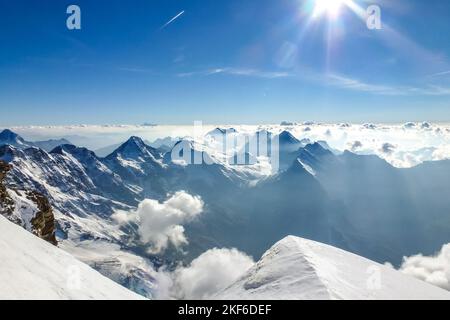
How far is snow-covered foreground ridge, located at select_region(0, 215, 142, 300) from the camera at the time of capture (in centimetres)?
1672

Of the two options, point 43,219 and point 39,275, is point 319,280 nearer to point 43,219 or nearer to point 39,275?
point 39,275

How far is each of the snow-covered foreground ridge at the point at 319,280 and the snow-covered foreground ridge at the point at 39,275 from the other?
762 cm

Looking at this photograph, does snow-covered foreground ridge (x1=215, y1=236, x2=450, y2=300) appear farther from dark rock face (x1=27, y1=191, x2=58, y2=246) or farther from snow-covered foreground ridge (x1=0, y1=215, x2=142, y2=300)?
dark rock face (x1=27, y1=191, x2=58, y2=246)

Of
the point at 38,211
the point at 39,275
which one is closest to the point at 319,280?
the point at 39,275

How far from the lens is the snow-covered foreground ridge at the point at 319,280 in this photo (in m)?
15.6

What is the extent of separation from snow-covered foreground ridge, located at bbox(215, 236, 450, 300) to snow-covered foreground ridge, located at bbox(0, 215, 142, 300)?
7.62m

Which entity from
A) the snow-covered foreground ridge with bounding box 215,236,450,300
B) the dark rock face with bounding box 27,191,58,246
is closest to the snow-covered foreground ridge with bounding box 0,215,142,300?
the snow-covered foreground ridge with bounding box 215,236,450,300

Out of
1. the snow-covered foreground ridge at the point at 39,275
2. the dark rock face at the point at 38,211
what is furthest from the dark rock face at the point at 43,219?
the snow-covered foreground ridge at the point at 39,275

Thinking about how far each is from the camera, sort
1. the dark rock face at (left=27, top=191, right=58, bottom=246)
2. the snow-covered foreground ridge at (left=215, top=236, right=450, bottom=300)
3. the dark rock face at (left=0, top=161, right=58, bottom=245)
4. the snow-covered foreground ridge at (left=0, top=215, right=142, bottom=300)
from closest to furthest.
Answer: the snow-covered foreground ridge at (left=215, top=236, right=450, bottom=300) < the snow-covered foreground ridge at (left=0, top=215, right=142, bottom=300) < the dark rock face at (left=0, top=161, right=58, bottom=245) < the dark rock face at (left=27, top=191, right=58, bottom=246)

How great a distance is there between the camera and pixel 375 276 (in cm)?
1922
